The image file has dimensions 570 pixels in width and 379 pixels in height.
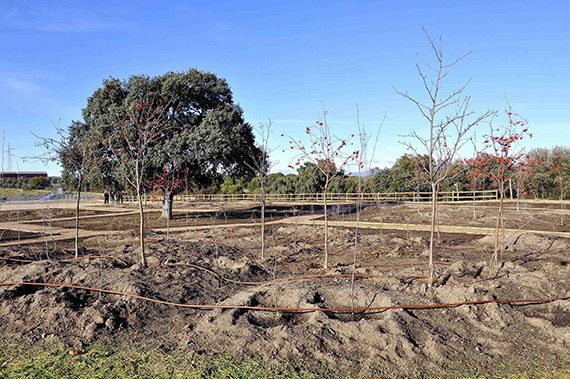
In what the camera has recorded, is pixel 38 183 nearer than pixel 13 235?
No

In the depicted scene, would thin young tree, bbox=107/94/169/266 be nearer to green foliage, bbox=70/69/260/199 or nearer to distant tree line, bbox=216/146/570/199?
green foliage, bbox=70/69/260/199

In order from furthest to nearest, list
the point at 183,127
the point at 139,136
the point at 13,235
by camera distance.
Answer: the point at 183,127 → the point at 13,235 → the point at 139,136

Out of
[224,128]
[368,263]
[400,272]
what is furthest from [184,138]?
[400,272]

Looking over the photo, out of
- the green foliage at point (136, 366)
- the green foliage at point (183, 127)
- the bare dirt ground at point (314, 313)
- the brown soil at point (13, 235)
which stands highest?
the green foliage at point (183, 127)

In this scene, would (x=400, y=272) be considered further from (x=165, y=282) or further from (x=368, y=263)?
(x=165, y=282)

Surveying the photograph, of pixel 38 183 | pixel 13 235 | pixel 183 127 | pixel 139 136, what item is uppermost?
pixel 183 127

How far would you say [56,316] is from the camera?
4828mm

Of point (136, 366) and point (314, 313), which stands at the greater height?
point (314, 313)

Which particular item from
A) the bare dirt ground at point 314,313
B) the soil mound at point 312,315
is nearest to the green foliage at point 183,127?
the bare dirt ground at point 314,313

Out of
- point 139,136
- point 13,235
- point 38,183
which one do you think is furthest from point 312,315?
point 38,183

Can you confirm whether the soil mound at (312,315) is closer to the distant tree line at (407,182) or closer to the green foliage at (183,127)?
the green foliage at (183,127)

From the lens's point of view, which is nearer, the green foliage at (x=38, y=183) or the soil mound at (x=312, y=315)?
the soil mound at (x=312, y=315)

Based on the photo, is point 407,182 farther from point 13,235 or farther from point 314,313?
point 314,313

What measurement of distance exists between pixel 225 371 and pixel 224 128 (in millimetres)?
14721
